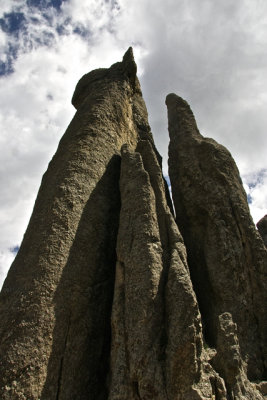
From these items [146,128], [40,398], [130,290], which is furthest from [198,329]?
[146,128]

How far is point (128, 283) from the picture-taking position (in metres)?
6.59

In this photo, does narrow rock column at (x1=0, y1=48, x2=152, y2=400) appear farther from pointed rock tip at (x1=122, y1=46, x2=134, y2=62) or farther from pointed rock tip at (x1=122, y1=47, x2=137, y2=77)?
pointed rock tip at (x1=122, y1=46, x2=134, y2=62)

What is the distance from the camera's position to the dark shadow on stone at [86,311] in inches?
235

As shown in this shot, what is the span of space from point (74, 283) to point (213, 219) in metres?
4.44

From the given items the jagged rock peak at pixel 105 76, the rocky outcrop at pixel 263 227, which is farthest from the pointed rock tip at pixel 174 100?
the rocky outcrop at pixel 263 227

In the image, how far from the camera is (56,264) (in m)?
6.76

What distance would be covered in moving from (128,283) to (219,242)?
3504mm

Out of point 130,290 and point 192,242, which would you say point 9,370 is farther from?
point 192,242

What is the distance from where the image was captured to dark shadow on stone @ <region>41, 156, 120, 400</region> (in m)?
5.97

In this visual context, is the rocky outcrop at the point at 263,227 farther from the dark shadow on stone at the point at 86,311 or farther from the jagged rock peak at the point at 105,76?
the dark shadow on stone at the point at 86,311

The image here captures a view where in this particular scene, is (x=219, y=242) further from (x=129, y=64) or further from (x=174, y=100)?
(x=129, y=64)

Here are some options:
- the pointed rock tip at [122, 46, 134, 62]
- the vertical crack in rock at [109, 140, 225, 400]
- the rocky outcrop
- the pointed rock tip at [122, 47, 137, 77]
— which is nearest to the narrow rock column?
the vertical crack in rock at [109, 140, 225, 400]

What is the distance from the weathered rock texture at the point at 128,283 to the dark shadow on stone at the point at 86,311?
0.02 m

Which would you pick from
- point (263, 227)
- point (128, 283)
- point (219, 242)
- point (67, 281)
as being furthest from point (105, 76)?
point (263, 227)
